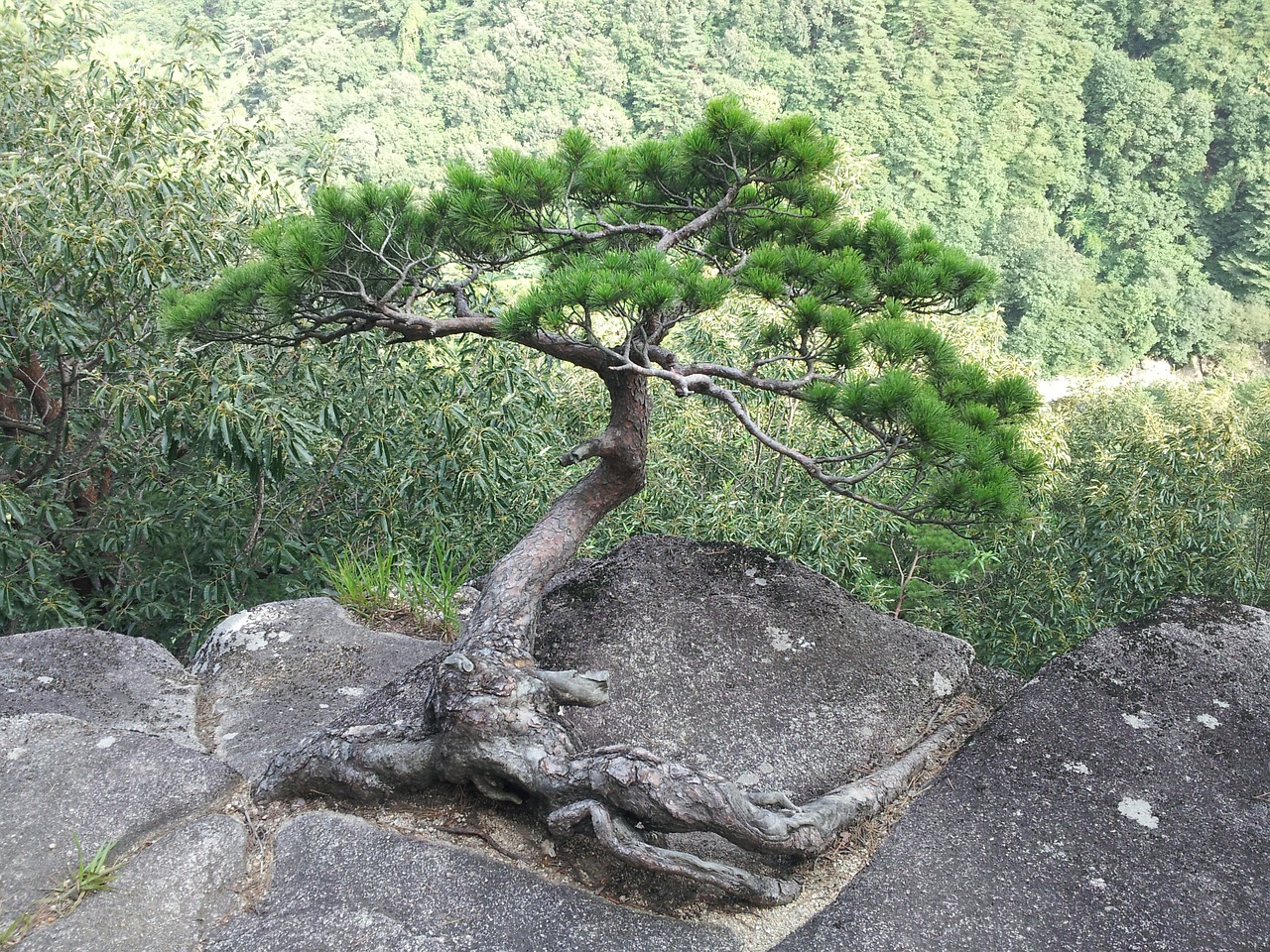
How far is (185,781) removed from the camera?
2.04m

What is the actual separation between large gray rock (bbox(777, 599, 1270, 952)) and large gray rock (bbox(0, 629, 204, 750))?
6.15ft

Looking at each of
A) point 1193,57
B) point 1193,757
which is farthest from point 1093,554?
point 1193,57

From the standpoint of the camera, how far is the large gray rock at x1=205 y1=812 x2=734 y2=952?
1626 mm

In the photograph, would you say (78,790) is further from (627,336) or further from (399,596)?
(627,336)

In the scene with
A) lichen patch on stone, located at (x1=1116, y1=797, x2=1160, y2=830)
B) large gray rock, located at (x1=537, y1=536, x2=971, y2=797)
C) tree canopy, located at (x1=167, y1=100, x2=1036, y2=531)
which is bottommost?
large gray rock, located at (x1=537, y1=536, x2=971, y2=797)

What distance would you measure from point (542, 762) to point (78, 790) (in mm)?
1061

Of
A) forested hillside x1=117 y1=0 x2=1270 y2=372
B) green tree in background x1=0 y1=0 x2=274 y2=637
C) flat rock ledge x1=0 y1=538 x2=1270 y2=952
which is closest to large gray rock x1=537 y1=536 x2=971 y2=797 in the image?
flat rock ledge x1=0 y1=538 x2=1270 y2=952

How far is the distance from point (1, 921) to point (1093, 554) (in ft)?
16.3

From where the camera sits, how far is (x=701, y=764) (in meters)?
2.14

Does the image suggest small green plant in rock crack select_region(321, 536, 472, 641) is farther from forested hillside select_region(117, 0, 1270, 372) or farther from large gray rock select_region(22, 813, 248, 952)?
forested hillside select_region(117, 0, 1270, 372)

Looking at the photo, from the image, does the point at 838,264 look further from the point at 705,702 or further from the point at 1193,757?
the point at 1193,757

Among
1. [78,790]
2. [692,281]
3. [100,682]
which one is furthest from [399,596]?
[692,281]

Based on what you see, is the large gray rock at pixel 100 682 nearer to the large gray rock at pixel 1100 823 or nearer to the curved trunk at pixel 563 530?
the curved trunk at pixel 563 530

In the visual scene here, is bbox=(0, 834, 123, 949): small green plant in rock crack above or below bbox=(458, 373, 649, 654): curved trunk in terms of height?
below
